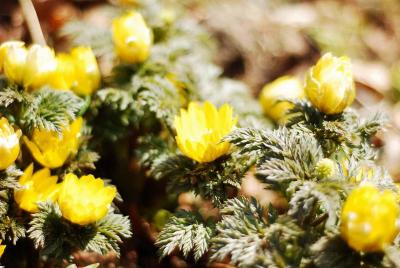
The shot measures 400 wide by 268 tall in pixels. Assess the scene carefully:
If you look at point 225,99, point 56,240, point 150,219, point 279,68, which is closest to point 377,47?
point 279,68

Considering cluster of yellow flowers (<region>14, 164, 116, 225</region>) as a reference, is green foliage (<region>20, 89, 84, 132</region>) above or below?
above

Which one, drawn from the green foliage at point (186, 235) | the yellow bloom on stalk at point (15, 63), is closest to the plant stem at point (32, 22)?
the yellow bloom on stalk at point (15, 63)

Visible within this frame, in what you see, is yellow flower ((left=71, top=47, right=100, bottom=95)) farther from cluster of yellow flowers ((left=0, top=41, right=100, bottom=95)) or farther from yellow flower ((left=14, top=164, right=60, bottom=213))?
yellow flower ((left=14, top=164, right=60, bottom=213))

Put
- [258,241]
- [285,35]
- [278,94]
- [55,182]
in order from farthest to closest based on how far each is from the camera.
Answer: [285,35] → [278,94] → [55,182] → [258,241]

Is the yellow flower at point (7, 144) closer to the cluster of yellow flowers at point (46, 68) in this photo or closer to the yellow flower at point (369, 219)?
the cluster of yellow flowers at point (46, 68)

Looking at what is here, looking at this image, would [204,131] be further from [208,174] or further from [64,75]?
[64,75]

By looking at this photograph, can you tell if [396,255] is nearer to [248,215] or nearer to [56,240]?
[248,215]

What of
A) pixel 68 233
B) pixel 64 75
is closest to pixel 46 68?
pixel 64 75

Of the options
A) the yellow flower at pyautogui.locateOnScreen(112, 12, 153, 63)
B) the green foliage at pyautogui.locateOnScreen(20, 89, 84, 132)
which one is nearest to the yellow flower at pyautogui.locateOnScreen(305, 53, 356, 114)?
the yellow flower at pyautogui.locateOnScreen(112, 12, 153, 63)
